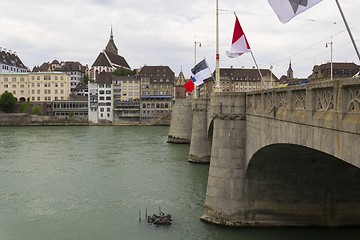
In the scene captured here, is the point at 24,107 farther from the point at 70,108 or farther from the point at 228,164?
the point at 228,164

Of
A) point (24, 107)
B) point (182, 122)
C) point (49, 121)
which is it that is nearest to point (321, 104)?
point (182, 122)

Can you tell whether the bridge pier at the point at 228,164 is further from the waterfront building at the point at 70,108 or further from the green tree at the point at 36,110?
the green tree at the point at 36,110

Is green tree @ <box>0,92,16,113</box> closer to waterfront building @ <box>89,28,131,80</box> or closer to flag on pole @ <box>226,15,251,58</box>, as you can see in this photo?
waterfront building @ <box>89,28,131,80</box>

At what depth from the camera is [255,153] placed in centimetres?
1677

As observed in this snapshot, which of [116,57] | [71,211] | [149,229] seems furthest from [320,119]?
[116,57]

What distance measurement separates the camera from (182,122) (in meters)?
57.2

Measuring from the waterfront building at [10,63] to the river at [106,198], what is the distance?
94.3 metres

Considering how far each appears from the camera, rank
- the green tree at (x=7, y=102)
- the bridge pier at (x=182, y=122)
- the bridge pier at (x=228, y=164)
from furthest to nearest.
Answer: the green tree at (x=7, y=102) < the bridge pier at (x=182, y=122) < the bridge pier at (x=228, y=164)

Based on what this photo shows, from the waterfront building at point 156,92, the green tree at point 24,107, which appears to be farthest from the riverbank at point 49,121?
the green tree at point 24,107

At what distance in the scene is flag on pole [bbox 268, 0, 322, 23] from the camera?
925cm

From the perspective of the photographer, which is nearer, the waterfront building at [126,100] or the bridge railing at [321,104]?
the bridge railing at [321,104]

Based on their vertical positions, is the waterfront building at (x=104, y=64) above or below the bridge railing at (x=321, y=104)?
above

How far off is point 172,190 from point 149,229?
8.26 m

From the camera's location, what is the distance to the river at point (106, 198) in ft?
59.7
